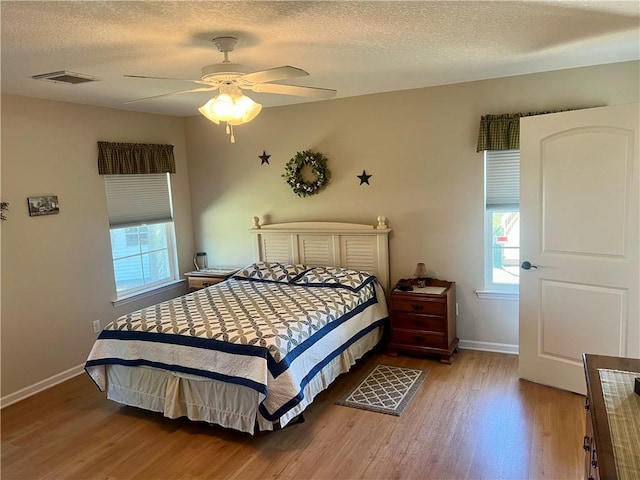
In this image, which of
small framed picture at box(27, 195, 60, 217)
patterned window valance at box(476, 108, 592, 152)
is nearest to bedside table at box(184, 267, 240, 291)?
small framed picture at box(27, 195, 60, 217)

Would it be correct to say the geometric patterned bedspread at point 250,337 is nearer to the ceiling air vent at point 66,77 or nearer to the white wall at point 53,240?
the white wall at point 53,240

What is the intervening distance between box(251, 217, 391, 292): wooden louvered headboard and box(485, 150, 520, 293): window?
3.01ft

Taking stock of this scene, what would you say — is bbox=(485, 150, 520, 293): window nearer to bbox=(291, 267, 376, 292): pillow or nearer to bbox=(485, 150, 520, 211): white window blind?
bbox=(485, 150, 520, 211): white window blind

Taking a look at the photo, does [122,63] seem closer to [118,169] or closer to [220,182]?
[118,169]

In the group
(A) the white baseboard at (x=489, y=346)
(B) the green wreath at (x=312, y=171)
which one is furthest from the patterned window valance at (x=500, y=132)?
(A) the white baseboard at (x=489, y=346)

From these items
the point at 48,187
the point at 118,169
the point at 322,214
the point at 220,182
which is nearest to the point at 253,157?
the point at 220,182

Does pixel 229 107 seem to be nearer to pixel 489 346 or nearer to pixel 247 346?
pixel 247 346

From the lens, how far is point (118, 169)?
448cm

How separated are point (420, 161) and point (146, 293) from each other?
9.92 ft

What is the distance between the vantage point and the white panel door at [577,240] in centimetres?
301

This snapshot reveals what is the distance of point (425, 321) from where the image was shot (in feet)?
13.2

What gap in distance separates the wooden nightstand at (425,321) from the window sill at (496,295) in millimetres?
241

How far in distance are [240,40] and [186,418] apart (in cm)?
247

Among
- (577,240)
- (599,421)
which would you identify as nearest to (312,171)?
(577,240)
